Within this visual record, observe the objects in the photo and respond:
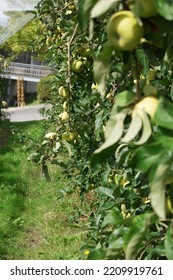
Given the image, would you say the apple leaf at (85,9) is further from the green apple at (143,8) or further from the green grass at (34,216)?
the green grass at (34,216)

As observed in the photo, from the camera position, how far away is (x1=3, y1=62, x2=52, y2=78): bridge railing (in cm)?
1923

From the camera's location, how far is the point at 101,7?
758mm

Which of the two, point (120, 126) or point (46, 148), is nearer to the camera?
point (120, 126)

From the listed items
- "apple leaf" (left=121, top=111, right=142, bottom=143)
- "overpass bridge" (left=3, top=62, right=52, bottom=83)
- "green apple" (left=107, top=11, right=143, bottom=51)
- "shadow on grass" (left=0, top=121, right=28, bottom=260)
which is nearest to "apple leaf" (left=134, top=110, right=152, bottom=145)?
"apple leaf" (left=121, top=111, right=142, bottom=143)


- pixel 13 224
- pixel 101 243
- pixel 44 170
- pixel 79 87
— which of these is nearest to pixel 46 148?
pixel 44 170

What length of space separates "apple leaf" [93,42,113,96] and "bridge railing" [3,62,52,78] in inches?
730

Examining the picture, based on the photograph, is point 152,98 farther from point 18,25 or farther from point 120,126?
point 18,25

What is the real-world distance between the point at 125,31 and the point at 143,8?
0.05 meters

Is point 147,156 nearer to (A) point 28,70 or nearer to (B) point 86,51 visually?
(B) point 86,51

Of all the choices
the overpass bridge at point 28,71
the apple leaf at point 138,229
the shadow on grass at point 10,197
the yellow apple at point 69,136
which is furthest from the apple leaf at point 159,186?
the overpass bridge at point 28,71

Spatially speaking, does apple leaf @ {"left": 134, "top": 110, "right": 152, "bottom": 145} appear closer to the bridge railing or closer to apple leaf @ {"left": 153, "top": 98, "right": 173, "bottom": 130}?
apple leaf @ {"left": 153, "top": 98, "right": 173, "bottom": 130}

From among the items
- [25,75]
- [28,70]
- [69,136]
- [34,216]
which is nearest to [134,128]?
[69,136]

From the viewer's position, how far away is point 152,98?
762mm
